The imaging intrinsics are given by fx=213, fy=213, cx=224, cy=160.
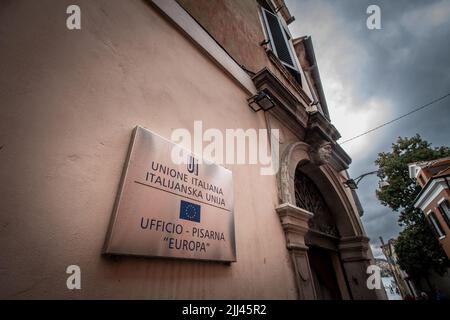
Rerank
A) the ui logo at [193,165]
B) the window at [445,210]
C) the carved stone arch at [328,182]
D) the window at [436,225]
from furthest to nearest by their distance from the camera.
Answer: the window at [436,225], the window at [445,210], the carved stone arch at [328,182], the ui logo at [193,165]

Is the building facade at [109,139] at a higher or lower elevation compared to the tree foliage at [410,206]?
lower

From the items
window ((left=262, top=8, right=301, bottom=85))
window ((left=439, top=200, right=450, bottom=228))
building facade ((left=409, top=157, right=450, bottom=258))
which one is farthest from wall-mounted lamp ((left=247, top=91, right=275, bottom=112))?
window ((left=439, top=200, right=450, bottom=228))

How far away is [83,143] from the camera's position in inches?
46.3

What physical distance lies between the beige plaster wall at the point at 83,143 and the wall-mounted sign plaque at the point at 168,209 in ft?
0.27

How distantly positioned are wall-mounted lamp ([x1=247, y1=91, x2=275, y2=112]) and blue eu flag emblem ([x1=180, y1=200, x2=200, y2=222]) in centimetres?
192

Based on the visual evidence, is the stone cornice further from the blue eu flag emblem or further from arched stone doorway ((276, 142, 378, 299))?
the blue eu flag emblem

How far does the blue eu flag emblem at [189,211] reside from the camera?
4.63 ft

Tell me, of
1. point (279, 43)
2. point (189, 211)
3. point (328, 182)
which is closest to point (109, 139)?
point (189, 211)

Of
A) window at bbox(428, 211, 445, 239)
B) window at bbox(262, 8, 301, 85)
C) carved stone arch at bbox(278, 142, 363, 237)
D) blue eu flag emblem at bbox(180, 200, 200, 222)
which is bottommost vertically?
blue eu flag emblem at bbox(180, 200, 200, 222)

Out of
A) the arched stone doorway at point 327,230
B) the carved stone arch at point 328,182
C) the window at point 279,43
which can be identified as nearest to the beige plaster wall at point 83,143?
the arched stone doorway at point 327,230

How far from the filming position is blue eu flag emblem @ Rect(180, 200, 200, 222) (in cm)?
141

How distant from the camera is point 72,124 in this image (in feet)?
3.82

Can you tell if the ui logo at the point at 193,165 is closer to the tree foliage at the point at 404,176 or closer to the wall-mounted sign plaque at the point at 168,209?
the wall-mounted sign plaque at the point at 168,209
